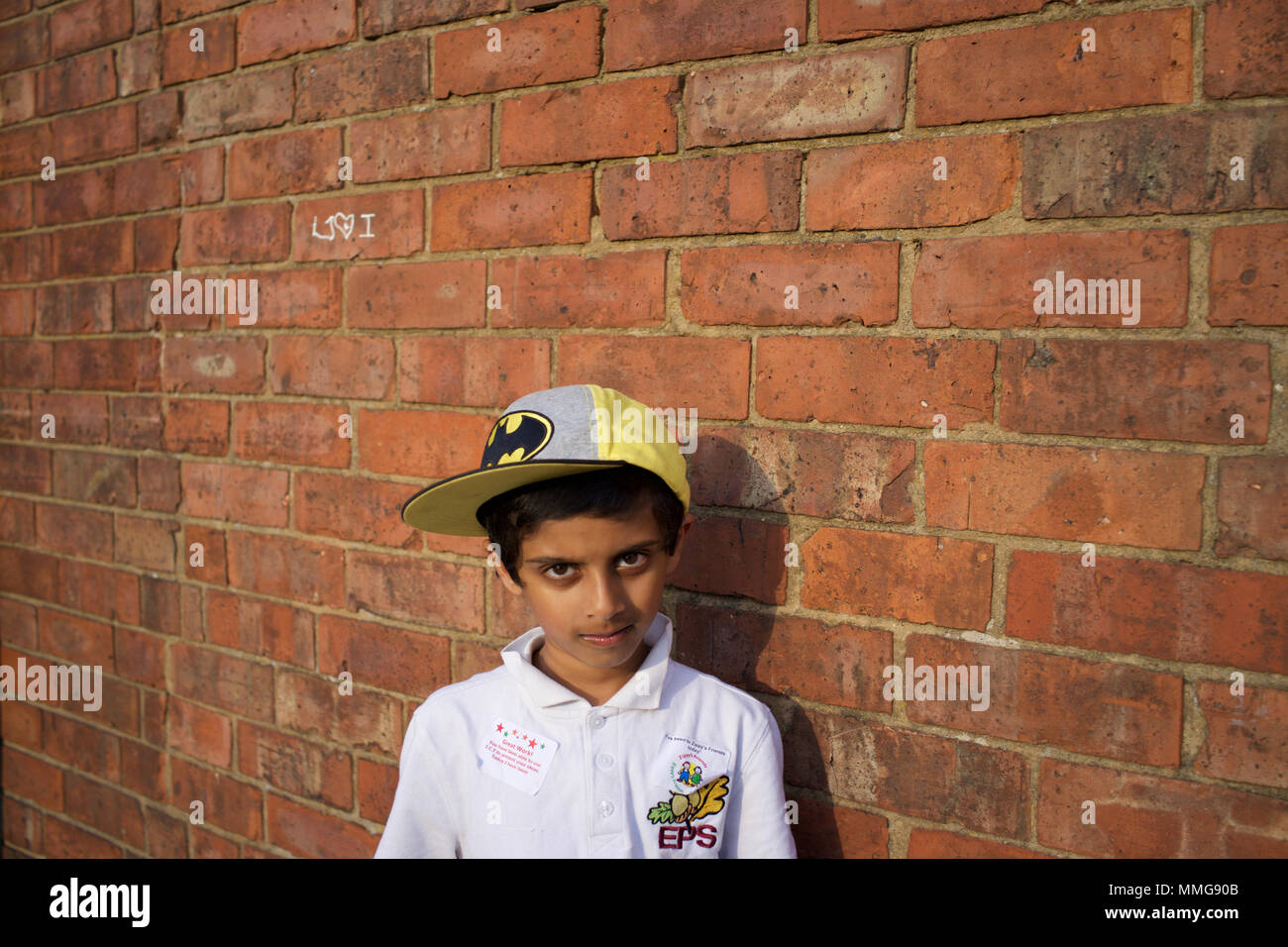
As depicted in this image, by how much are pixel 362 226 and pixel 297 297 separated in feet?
0.76

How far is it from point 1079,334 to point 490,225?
101 cm

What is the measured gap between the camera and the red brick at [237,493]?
1.85 m

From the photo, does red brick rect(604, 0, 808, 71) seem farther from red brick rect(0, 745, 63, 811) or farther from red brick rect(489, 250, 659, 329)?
red brick rect(0, 745, 63, 811)

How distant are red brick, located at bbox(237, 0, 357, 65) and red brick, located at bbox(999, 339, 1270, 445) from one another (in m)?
1.45

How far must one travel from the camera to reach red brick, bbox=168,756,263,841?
1.93 metres

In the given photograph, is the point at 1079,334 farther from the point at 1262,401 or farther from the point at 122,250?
the point at 122,250

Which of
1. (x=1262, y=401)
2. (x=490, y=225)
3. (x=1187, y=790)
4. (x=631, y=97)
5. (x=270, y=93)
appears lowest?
(x=1187, y=790)

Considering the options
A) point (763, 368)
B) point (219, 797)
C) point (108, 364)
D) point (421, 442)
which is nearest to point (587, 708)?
point (763, 368)

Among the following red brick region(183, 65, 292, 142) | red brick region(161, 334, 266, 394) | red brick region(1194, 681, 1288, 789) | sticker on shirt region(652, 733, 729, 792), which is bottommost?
sticker on shirt region(652, 733, 729, 792)

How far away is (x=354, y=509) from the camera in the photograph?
1734 mm

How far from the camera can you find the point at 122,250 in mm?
2098

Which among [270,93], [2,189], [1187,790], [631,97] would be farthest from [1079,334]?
[2,189]

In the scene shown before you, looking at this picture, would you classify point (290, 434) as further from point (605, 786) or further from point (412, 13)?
point (605, 786)

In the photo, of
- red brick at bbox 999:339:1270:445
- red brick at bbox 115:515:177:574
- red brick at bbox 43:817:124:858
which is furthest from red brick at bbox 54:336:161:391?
red brick at bbox 999:339:1270:445
